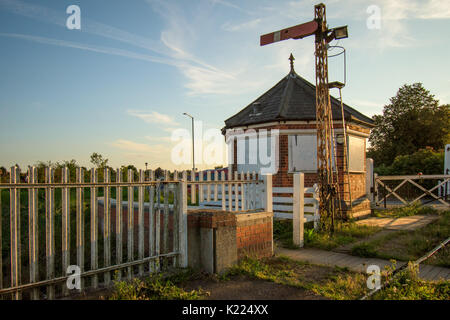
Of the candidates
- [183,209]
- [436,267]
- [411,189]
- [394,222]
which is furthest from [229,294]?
[411,189]

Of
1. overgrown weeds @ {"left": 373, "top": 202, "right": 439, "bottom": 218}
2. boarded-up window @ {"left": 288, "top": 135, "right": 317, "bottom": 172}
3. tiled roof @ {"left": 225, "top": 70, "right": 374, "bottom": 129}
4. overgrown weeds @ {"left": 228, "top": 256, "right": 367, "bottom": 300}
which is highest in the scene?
tiled roof @ {"left": 225, "top": 70, "right": 374, "bottom": 129}

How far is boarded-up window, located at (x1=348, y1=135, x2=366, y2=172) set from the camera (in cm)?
→ 1333

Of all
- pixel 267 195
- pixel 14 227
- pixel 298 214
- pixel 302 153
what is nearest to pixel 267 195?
pixel 267 195

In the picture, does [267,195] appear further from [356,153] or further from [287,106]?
[356,153]

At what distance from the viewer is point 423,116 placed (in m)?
32.1

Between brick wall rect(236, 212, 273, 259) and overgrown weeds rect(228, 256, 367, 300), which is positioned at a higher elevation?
brick wall rect(236, 212, 273, 259)

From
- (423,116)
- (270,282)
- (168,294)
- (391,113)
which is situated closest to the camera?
(168,294)

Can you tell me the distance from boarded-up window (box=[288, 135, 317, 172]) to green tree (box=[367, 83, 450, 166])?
23.3 m

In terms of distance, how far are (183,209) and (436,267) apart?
4600 millimetres

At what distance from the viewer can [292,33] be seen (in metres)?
9.80

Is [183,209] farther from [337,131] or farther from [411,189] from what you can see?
[411,189]

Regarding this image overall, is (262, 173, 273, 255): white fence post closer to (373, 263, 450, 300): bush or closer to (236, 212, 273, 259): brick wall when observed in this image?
(236, 212, 273, 259): brick wall

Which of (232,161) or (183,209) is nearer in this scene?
(183,209)

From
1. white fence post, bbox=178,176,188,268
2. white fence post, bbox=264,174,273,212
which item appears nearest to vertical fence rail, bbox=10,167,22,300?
white fence post, bbox=178,176,188,268
